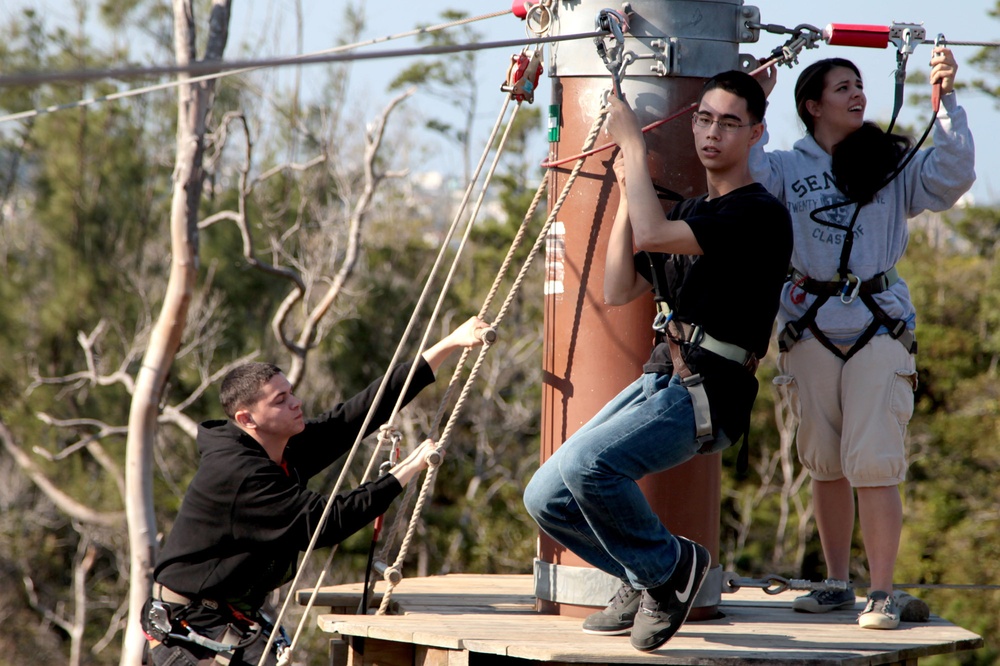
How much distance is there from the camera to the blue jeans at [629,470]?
277cm

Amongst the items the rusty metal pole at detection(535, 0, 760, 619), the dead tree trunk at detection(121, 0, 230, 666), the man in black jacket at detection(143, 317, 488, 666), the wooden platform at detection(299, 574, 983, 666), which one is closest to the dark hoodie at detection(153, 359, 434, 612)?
the man in black jacket at detection(143, 317, 488, 666)

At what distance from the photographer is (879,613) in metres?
3.30

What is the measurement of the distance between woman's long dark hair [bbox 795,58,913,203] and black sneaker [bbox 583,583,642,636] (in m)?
1.36

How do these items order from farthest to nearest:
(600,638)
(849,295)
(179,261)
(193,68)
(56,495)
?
(56,495) < (179,261) < (849,295) < (600,638) < (193,68)

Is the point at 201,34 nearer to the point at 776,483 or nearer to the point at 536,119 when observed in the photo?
the point at 536,119

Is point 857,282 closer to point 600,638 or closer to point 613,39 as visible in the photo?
point 613,39

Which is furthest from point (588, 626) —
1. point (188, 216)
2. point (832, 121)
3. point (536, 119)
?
point (536, 119)

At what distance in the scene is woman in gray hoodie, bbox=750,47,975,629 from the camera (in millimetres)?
3361

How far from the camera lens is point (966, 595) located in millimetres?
15891

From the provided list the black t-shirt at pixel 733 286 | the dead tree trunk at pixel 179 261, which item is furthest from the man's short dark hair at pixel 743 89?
the dead tree trunk at pixel 179 261

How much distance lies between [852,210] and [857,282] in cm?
23

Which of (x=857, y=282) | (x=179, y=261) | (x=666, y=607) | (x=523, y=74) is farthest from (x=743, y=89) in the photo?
(x=179, y=261)

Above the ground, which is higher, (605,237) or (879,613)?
(605,237)

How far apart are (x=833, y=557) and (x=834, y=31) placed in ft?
5.44
